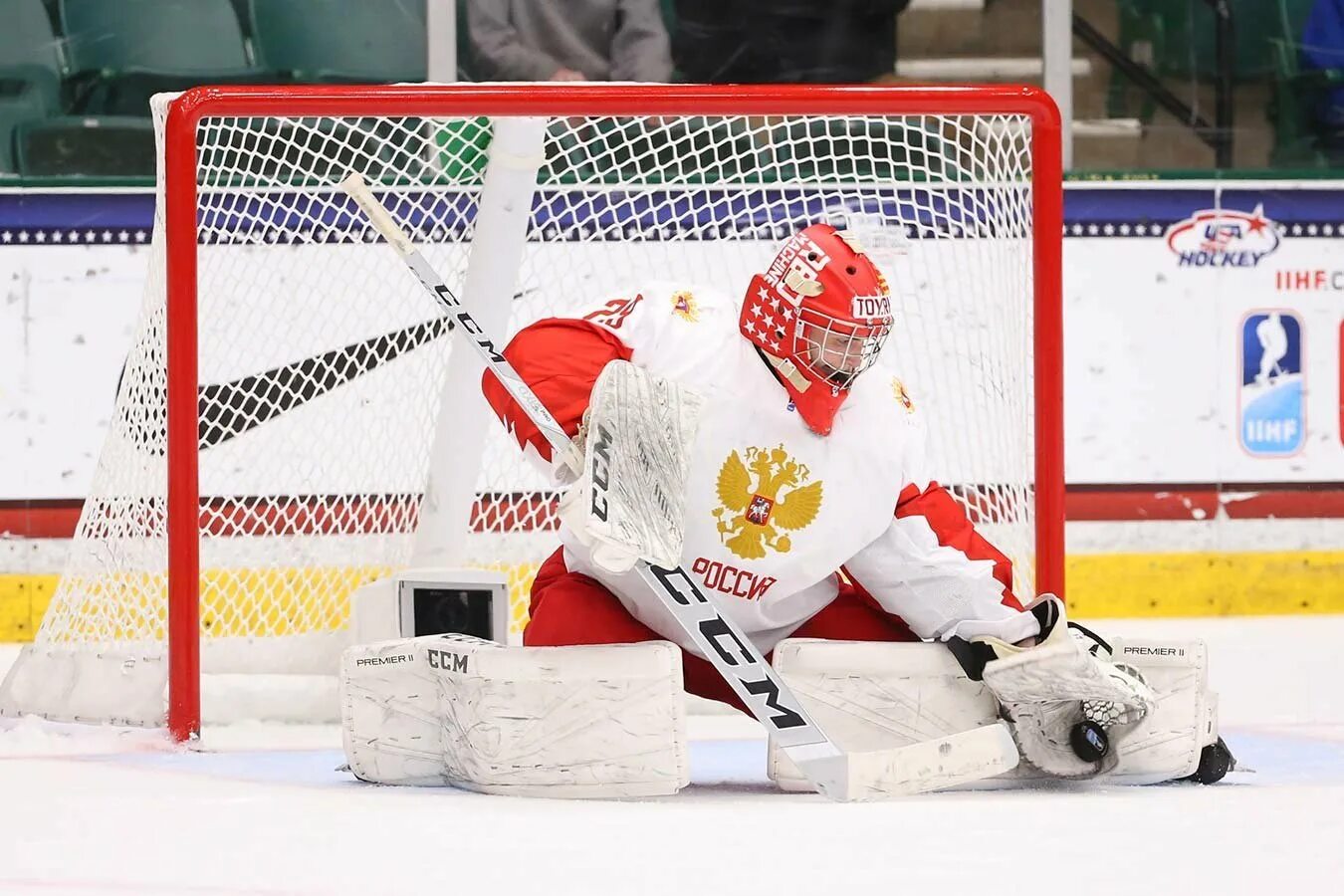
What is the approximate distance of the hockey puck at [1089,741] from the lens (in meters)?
2.54

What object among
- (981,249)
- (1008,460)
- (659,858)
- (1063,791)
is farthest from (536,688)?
(981,249)

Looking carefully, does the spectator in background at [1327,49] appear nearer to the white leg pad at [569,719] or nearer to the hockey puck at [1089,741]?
the hockey puck at [1089,741]

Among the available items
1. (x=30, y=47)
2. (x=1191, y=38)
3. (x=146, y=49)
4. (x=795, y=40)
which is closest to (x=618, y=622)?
(x=795, y=40)

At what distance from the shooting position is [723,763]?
9.59 ft

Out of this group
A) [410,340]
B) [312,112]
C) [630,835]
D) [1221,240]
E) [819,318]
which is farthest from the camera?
[1221,240]

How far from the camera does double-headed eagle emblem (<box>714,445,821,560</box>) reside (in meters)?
2.57

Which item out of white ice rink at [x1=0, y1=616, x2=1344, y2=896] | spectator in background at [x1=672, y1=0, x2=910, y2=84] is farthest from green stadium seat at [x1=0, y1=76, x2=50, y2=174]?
white ice rink at [x1=0, y1=616, x2=1344, y2=896]

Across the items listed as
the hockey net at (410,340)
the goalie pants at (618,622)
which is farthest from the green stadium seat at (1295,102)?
the goalie pants at (618,622)

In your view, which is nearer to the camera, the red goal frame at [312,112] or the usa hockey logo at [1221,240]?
the red goal frame at [312,112]

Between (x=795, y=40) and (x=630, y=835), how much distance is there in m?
2.91

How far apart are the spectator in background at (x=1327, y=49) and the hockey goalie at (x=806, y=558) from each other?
2.55m

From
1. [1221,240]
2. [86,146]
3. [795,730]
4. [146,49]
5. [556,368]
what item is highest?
[146,49]

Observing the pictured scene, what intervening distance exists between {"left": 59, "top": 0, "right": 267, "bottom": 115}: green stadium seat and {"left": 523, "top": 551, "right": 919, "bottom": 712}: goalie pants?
2199 mm

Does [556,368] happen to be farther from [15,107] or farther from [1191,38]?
[1191,38]
